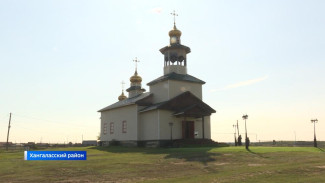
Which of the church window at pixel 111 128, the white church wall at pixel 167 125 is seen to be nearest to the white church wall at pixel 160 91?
the white church wall at pixel 167 125

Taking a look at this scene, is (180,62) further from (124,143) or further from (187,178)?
(187,178)

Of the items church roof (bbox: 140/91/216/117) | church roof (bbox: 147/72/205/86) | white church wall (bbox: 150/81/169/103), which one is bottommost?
church roof (bbox: 140/91/216/117)

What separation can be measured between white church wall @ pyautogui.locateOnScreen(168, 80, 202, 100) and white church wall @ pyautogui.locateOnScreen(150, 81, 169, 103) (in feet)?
2.00

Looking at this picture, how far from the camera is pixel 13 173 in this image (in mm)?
14812

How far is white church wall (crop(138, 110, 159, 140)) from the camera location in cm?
3516

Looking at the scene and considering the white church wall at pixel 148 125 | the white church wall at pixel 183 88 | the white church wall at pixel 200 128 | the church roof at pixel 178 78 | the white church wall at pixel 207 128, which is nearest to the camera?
the white church wall at pixel 148 125

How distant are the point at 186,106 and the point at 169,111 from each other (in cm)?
231

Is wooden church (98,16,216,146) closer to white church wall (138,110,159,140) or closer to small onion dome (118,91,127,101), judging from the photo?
white church wall (138,110,159,140)

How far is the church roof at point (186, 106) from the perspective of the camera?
1344 inches

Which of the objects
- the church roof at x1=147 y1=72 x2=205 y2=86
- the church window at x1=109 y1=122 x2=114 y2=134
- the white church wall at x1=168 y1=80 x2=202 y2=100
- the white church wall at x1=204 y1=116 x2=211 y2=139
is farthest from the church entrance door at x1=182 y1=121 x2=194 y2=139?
the church window at x1=109 y1=122 x2=114 y2=134

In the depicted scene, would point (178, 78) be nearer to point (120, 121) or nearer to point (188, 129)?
point (188, 129)

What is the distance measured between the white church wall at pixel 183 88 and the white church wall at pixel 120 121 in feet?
18.3

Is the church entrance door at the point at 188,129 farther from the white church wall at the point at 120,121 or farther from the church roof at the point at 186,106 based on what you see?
the white church wall at the point at 120,121

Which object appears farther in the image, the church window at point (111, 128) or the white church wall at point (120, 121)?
the church window at point (111, 128)
